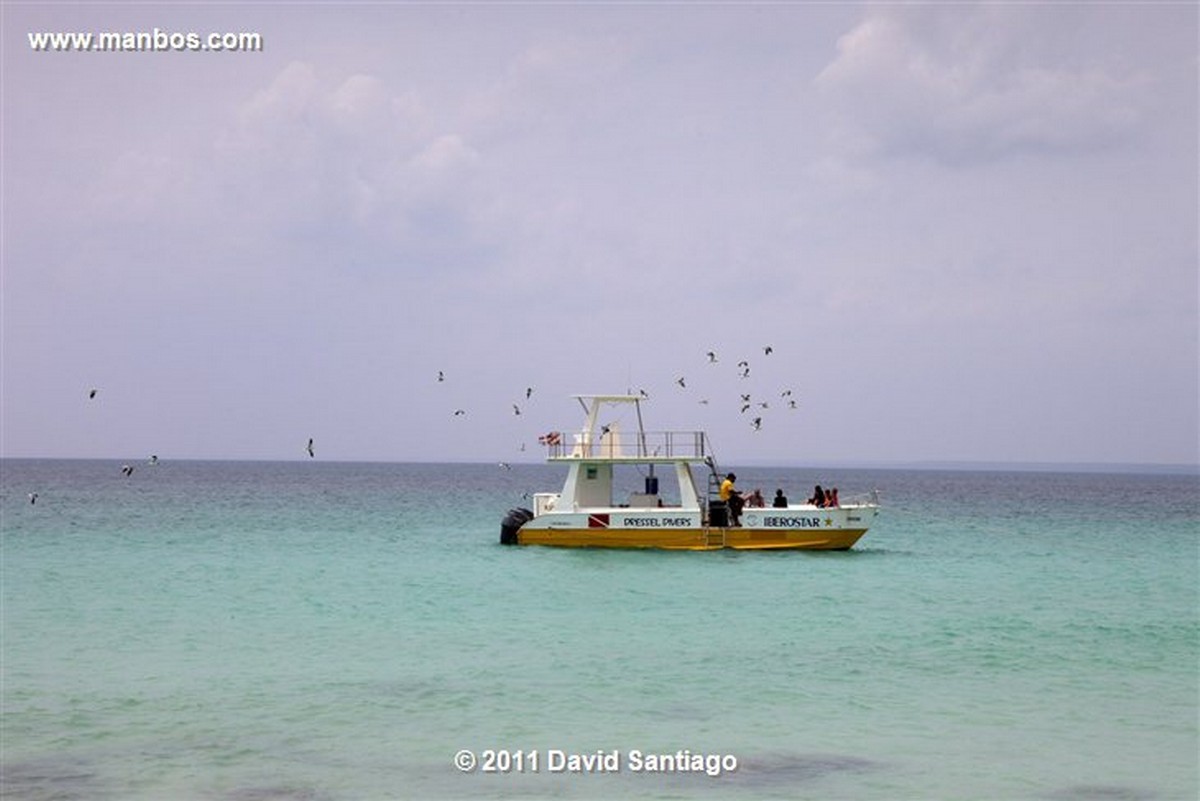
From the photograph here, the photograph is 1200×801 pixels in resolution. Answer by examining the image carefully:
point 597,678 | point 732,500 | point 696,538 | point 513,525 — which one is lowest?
point 597,678

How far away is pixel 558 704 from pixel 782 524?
70.1 ft

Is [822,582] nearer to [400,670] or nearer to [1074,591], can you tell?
[1074,591]

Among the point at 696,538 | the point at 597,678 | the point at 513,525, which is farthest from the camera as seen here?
the point at 513,525

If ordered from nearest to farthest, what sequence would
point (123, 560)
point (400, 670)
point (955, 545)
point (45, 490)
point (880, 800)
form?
point (880, 800) < point (400, 670) < point (123, 560) < point (955, 545) < point (45, 490)

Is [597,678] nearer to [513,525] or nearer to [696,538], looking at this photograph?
[696,538]

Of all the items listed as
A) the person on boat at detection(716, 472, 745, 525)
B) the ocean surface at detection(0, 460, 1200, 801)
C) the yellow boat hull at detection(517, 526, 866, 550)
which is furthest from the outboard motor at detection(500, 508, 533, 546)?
the person on boat at detection(716, 472, 745, 525)

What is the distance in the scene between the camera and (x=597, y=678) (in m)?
20.5

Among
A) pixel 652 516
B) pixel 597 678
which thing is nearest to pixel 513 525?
pixel 652 516

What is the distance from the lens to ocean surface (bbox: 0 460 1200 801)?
14867mm

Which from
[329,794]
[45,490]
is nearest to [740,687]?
[329,794]

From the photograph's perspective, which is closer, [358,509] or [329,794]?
[329,794]

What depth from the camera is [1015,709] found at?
18.4m

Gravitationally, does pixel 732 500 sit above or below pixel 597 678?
above

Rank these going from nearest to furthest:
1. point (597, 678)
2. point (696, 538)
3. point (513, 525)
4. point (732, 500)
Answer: point (597, 678) < point (696, 538) < point (732, 500) < point (513, 525)
